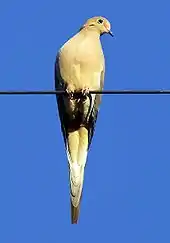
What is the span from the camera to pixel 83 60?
8.77 meters

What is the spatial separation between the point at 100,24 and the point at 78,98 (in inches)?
47.4

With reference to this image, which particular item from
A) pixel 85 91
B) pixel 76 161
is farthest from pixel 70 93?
pixel 76 161

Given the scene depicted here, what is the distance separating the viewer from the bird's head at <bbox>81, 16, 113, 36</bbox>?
949 cm

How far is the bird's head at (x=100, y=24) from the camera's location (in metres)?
9.49

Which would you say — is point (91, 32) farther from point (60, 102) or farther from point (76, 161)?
point (76, 161)

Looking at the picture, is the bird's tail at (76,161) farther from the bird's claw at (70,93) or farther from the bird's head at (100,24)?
the bird's head at (100,24)

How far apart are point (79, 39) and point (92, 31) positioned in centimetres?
31

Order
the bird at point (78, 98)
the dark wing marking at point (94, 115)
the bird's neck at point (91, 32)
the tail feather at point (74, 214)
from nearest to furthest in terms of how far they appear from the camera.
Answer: the tail feather at point (74, 214)
the bird at point (78, 98)
the dark wing marking at point (94, 115)
the bird's neck at point (91, 32)

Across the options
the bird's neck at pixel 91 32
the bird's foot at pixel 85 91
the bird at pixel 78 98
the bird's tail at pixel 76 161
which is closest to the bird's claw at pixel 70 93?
the bird at pixel 78 98

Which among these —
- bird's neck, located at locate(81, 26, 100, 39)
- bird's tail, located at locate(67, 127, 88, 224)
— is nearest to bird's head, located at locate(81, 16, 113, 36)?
bird's neck, located at locate(81, 26, 100, 39)

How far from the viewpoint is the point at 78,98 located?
8688mm

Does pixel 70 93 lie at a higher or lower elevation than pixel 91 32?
lower

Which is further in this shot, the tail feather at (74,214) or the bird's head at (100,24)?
the bird's head at (100,24)

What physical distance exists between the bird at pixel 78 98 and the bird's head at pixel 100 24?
336mm
